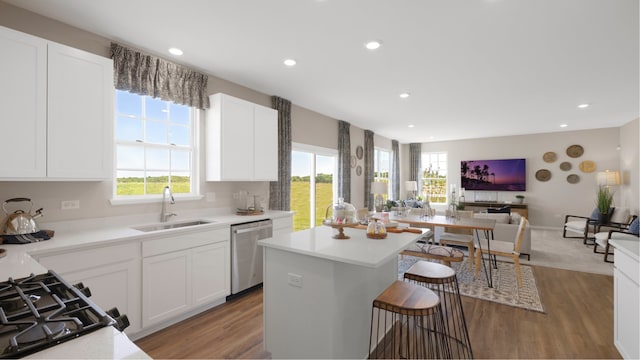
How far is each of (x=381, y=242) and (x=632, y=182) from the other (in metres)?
7.72

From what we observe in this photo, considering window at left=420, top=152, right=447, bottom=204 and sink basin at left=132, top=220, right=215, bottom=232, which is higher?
window at left=420, top=152, right=447, bottom=204

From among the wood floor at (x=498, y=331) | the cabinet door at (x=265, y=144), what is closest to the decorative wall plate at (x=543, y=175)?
the wood floor at (x=498, y=331)

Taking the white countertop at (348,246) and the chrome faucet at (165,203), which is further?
the chrome faucet at (165,203)

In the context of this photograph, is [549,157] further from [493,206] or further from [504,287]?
[504,287]

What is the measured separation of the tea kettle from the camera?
213 centimetres

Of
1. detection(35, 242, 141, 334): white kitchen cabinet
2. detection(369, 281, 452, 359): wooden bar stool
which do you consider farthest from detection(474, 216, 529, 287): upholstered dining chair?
detection(35, 242, 141, 334): white kitchen cabinet

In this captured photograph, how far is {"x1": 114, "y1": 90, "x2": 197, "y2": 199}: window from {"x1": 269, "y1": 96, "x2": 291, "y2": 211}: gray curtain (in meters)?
1.30

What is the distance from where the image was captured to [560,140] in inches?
312

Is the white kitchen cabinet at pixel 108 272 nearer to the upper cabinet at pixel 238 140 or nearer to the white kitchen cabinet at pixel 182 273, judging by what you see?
the white kitchen cabinet at pixel 182 273

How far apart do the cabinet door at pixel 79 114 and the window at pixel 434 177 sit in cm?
915

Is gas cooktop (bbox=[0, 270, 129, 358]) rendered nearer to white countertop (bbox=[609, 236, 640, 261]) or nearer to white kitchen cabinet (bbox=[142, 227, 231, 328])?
white kitchen cabinet (bbox=[142, 227, 231, 328])

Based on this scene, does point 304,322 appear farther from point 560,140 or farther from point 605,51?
point 560,140

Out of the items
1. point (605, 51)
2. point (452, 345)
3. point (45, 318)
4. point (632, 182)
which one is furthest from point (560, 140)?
point (45, 318)

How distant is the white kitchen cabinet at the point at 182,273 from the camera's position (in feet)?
8.32
